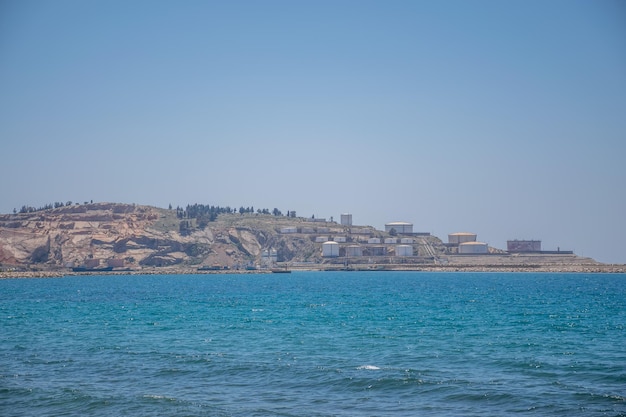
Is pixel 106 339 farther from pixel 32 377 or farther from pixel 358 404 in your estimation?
pixel 358 404

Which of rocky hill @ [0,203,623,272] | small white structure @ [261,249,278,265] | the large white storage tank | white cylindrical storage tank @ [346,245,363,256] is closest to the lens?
rocky hill @ [0,203,623,272]

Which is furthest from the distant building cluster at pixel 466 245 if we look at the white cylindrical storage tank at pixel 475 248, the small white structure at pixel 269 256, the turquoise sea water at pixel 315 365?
the turquoise sea water at pixel 315 365

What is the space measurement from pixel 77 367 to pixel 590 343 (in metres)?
22.5

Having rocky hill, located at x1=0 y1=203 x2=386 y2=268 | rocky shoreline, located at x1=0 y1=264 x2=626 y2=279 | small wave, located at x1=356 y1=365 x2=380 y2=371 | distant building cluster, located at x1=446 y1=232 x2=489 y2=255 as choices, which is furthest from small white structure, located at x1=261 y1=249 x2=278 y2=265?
small wave, located at x1=356 y1=365 x2=380 y2=371

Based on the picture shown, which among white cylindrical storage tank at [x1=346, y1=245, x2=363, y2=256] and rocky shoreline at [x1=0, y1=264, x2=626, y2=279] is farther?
white cylindrical storage tank at [x1=346, y1=245, x2=363, y2=256]

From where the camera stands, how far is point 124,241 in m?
175

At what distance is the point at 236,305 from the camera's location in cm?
5884

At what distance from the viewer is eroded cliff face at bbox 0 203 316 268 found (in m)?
159

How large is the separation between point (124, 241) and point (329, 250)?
5423 centimetres

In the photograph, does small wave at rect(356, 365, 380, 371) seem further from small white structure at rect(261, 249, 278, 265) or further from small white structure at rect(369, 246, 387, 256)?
small white structure at rect(369, 246, 387, 256)

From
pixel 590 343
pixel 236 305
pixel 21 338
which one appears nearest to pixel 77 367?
pixel 21 338

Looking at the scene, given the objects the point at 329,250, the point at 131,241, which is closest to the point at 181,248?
the point at 131,241

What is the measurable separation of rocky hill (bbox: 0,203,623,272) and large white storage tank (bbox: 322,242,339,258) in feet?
3.84

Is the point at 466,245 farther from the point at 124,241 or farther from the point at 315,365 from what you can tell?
the point at 315,365
